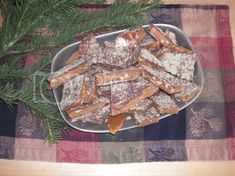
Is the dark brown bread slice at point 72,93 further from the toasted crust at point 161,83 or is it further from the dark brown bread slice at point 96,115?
the toasted crust at point 161,83

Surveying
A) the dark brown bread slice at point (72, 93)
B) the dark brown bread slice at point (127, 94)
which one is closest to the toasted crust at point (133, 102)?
the dark brown bread slice at point (127, 94)

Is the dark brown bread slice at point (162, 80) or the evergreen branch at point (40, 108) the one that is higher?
the dark brown bread slice at point (162, 80)

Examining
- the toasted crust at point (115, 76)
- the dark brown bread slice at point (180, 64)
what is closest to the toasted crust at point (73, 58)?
the toasted crust at point (115, 76)

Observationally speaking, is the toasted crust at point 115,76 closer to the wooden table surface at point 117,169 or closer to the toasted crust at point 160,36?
the toasted crust at point 160,36

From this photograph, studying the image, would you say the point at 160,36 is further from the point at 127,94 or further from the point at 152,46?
the point at 127,94

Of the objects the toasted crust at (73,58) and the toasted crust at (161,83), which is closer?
the toasted crust at (161,83)

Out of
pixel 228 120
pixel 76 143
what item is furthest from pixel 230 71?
pixel 76 143

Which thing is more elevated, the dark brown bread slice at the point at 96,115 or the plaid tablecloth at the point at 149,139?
the dark brown bread slice at the point at 96,115

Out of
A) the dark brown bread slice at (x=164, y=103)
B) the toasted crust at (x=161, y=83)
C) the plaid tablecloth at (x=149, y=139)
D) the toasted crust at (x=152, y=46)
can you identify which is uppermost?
the toasted crust at (x=152, y=46)

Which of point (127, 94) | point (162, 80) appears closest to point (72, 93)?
point (127, 94)

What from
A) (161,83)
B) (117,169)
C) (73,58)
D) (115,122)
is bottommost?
(117,169)
